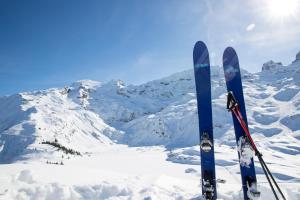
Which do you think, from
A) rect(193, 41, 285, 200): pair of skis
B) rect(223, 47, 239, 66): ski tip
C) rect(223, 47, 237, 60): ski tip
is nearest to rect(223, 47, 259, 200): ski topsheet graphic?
rect(193, 41, 285, 200): pair of skis

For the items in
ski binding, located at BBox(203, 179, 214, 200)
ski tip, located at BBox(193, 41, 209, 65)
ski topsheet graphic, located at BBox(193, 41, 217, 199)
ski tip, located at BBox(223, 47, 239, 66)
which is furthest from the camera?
ski tip, located at BBox(193, 41, 209, 65)

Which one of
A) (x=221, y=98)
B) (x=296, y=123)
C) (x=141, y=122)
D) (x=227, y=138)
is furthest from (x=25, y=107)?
(x=296, y=123)

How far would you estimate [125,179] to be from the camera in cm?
1005

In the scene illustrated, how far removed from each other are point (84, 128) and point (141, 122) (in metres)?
32.9

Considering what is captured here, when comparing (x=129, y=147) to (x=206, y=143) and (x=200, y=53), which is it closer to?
(x=200, y=53)

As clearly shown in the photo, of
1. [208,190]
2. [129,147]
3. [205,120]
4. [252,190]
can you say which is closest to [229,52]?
[205,120]

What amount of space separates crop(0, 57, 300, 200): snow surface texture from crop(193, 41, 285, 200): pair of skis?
47 centimetres

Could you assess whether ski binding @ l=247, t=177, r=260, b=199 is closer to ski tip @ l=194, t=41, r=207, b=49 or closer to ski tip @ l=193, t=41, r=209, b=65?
ski tip @ l=193, t=41, r=209, b=65

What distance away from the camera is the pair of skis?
8.78m

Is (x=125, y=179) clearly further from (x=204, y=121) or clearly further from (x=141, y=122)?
(x=141, y=122)

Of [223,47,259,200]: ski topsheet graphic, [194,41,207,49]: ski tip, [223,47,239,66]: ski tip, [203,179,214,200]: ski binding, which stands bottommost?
[203,179,214,200]: ski binding

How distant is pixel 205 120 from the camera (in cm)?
998

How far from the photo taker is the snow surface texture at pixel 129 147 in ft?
29.1

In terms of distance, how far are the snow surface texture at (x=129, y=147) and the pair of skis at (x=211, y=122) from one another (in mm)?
467
